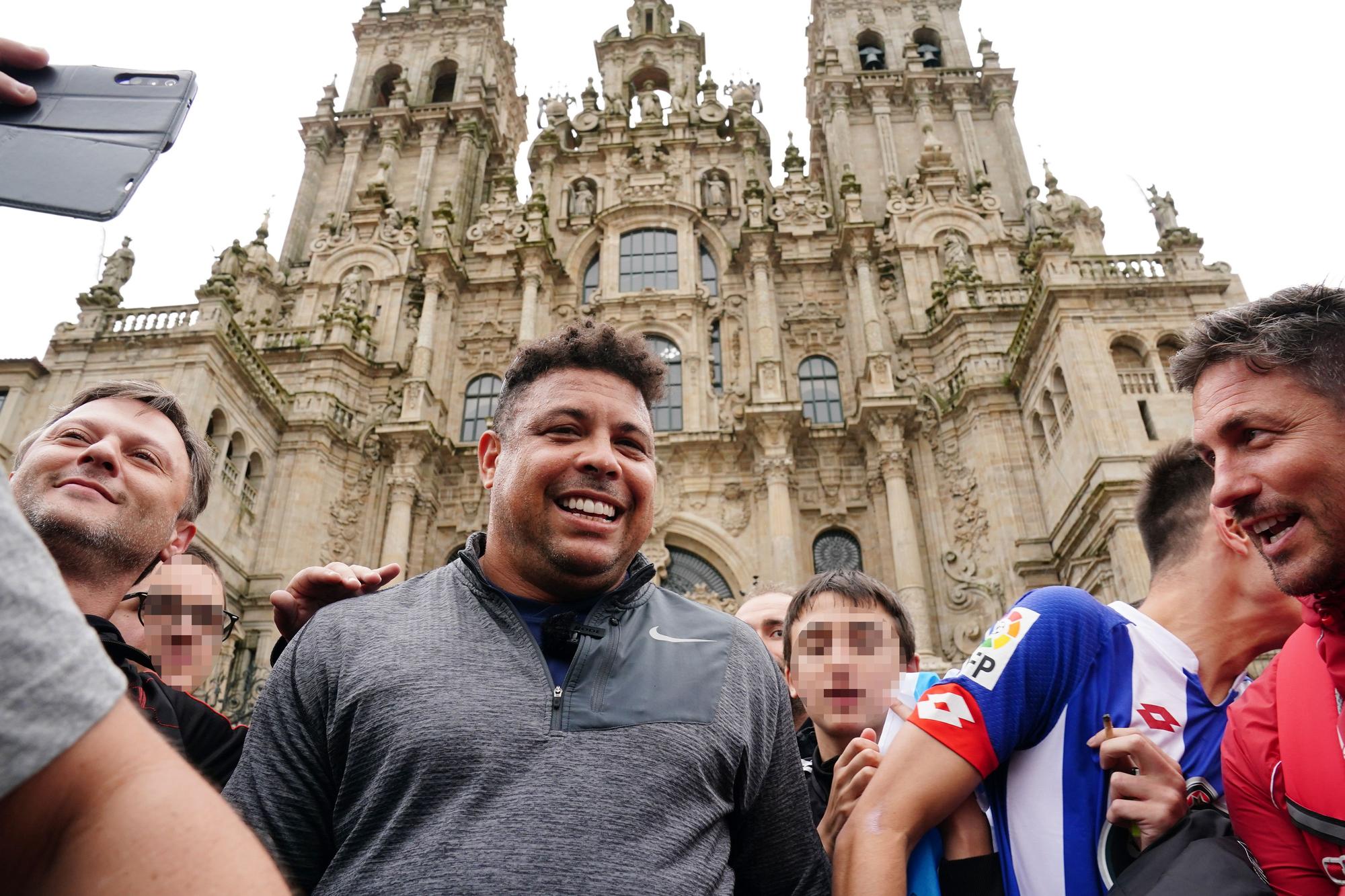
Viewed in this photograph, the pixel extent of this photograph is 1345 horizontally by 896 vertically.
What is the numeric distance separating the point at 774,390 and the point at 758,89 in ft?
44.9

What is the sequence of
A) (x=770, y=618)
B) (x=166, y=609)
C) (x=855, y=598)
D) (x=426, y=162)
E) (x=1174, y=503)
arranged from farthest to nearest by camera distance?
(x=426, y=162), (x=770, y=618), (x=166, y=609), (x=855, y=598), (x=1174, y=503)

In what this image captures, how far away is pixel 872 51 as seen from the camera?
25.2 metres

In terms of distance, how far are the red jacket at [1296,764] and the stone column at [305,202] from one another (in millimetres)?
24355

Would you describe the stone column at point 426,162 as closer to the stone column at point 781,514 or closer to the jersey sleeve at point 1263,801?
the stone column at point 781,514

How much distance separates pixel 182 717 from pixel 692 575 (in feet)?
49.0

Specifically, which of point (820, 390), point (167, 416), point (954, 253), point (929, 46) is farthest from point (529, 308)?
point (167, 416)

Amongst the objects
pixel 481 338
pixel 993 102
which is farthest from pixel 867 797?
pixel 993 102

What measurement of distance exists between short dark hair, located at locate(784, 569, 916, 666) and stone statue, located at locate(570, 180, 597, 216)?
21202 millimetres

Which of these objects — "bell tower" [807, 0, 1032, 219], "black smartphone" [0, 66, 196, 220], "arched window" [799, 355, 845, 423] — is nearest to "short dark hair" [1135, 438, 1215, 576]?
"black smartphone" [0, 66, 196, 220]

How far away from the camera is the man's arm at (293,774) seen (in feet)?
5.32

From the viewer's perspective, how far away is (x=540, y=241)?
813 inches

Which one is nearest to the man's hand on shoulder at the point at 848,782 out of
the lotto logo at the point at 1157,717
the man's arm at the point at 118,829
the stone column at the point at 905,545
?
the lotto logo at the point at 1157,717

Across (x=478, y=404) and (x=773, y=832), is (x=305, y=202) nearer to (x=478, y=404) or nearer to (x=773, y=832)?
(x=478, y=404)

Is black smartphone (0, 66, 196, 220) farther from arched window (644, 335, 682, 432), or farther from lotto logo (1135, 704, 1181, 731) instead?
arched window (644, 335, 682, 432)
